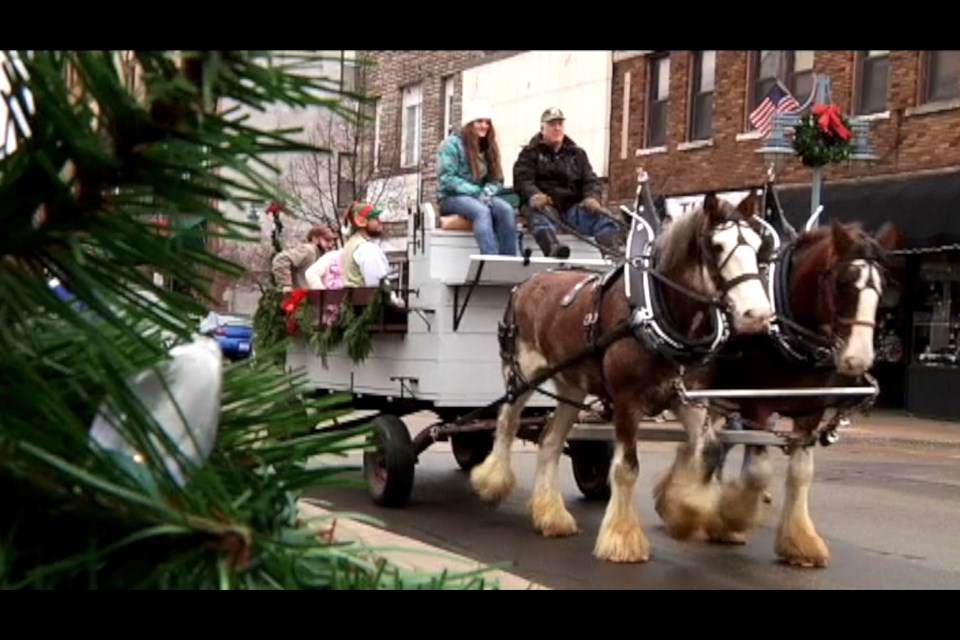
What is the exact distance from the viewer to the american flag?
2044cm

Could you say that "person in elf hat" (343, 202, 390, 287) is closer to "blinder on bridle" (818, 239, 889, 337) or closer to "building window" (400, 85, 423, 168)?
"blinder on bridle" (818, 239, 889, 337)

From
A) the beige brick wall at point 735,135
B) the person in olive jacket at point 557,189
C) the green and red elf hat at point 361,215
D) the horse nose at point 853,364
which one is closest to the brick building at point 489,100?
the beige brick wall at point 735,135

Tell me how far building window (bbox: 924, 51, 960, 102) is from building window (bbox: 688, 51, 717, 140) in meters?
4.67

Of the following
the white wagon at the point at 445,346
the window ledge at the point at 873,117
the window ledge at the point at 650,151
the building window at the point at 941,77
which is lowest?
the white wagon at the point at 445,346

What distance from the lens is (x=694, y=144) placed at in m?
24.7

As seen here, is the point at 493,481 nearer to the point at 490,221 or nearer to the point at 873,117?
the point at 490,221

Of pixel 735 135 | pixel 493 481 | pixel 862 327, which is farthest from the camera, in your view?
pixel 735 135

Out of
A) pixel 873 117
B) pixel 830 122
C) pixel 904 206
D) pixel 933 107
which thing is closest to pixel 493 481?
pixel 830 122

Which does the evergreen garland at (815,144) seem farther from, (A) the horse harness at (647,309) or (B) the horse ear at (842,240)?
(B) the horse ear at (842,240)

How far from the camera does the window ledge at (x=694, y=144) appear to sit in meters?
24.5

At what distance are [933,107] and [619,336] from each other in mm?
14051
